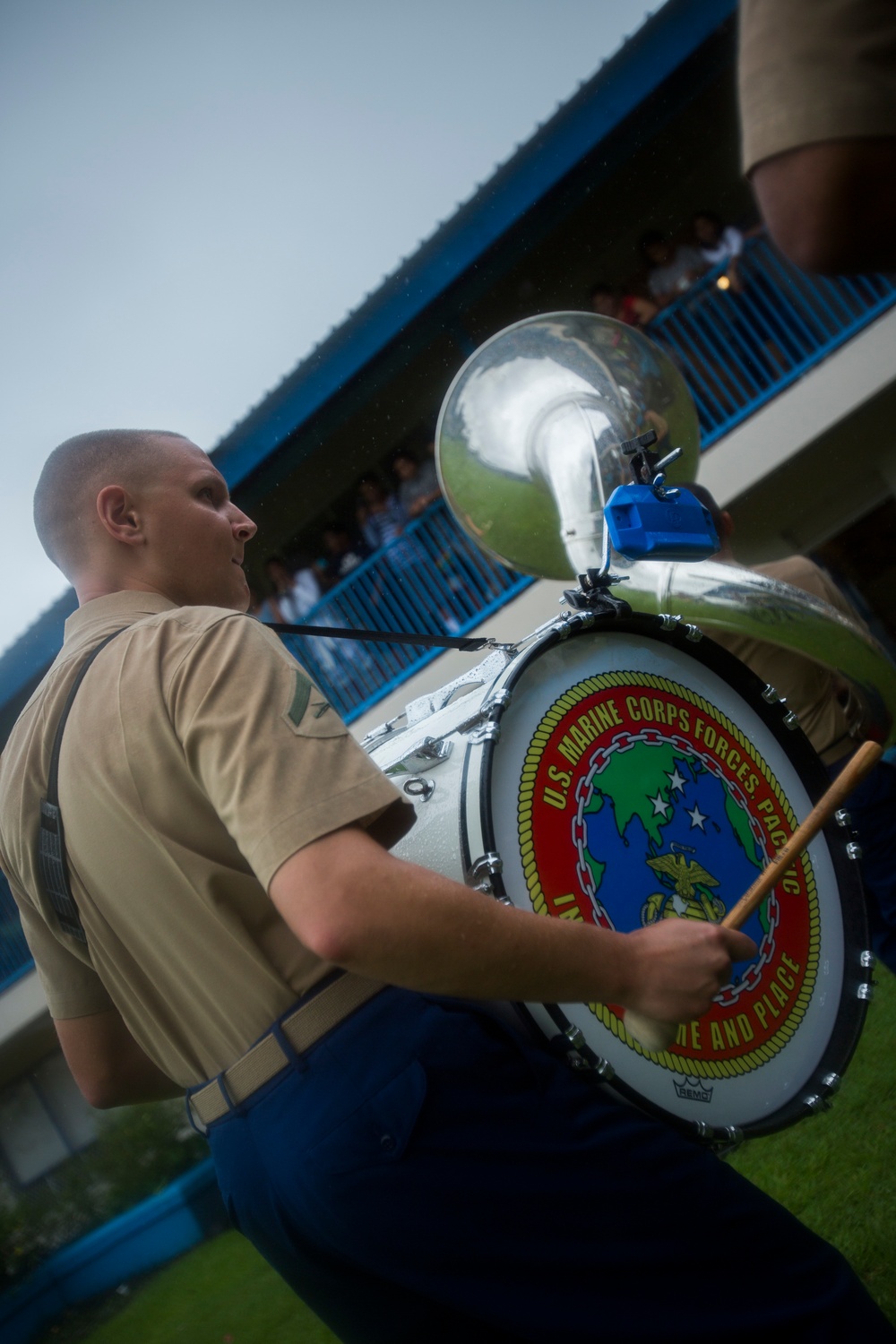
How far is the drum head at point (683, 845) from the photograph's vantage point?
1186 millimetres

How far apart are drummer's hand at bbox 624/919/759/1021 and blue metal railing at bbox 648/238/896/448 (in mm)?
5615

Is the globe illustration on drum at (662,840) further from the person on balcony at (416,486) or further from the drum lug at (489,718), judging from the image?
the person on balcony at (416,486)

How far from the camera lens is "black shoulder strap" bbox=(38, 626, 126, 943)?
3.46 feet

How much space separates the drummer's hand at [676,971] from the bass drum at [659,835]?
0.19 metres

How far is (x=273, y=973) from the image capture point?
994 mm

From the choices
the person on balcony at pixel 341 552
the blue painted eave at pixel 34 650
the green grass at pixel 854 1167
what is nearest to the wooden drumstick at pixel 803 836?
the green grass at pixel 854 1167

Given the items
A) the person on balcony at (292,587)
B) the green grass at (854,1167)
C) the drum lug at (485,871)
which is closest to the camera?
the drum lug at (485,871)

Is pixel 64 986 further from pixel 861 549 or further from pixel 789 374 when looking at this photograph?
pixel 861 549

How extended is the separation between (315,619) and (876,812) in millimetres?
5091

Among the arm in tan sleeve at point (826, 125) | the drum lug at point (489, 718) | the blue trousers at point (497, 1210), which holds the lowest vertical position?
the blue trousers at point (497, 1210)

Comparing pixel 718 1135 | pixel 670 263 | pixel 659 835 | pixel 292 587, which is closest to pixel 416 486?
pixel 292 587

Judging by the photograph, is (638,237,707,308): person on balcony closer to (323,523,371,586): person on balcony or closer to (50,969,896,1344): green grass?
(323,523,371,586): person on balcony

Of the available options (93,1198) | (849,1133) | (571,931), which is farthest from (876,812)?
(93,1198)

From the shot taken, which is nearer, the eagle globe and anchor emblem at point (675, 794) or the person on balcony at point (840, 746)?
the eagle globe and anchor emblem at point (675, 794)
